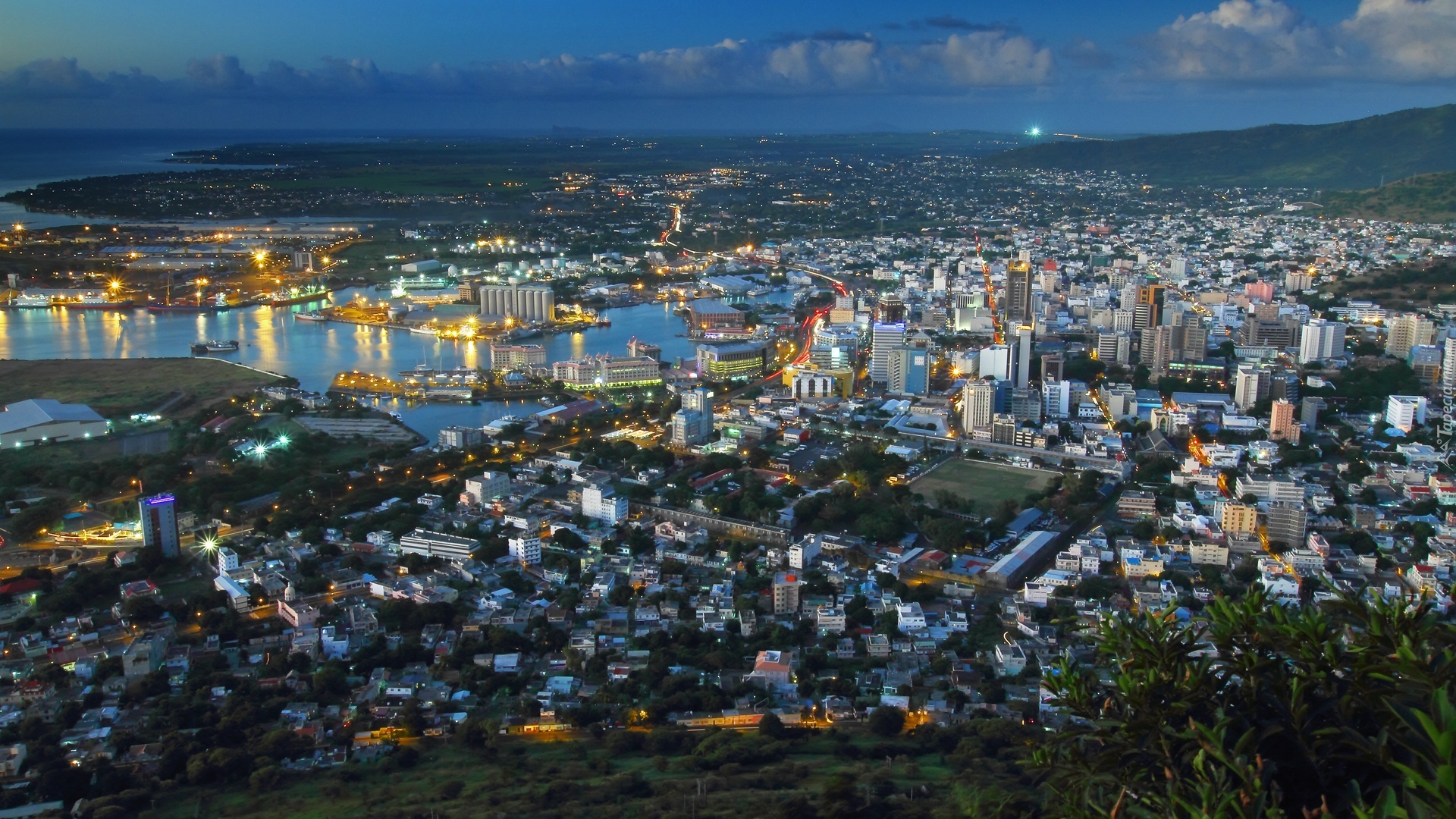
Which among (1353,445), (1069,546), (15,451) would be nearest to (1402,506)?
(1353,445)

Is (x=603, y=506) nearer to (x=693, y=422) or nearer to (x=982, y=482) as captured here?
(x=693, y=422)

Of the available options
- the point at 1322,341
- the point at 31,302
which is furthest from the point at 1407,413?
the point at 31,302

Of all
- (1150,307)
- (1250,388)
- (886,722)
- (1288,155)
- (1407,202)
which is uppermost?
(1288,155)

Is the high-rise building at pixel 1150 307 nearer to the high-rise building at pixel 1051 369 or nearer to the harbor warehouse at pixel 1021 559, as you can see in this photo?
the high-rise building at pixel 1051 369

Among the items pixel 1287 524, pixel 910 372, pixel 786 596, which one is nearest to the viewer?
pixel 786 596

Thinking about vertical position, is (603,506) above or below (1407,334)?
below

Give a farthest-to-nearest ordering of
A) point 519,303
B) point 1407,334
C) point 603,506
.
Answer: point 519,303
point 1407,334
point 603,506
